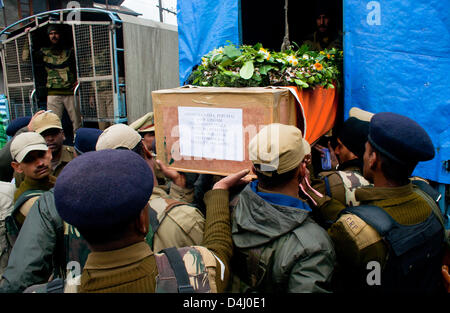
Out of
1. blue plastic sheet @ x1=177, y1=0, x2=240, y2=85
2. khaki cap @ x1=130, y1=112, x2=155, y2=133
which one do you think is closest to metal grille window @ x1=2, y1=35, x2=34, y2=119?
khaki cap @ x1=130, y1=112, x2=155, y2=133

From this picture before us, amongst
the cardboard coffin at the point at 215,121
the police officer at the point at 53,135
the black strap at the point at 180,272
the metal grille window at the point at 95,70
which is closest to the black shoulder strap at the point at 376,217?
the cardboard coffin at the point at 215,121

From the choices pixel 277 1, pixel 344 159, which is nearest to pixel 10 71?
pixel 277 1

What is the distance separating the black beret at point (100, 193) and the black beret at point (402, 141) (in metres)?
1.28

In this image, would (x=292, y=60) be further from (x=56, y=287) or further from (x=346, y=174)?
(x=56, y=287)

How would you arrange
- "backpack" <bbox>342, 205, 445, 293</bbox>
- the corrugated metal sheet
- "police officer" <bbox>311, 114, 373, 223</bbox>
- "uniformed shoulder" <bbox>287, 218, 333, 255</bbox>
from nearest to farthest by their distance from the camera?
"uniformed shoulder" <bbox>287, 218, 333, 255</bbox>
"backpack" <bbox>342, 205, 445, 293</bbox>
"police officer" <bbox>311, 114, 373, 223</bbox>
the corrugated metal sheet

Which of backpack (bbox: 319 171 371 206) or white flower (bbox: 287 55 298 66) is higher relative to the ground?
white flower (bbox: 287 55 298 66)

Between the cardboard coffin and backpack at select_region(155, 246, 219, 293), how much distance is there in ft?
2.95

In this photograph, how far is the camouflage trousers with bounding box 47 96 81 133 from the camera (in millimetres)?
6891

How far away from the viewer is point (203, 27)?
434 cm

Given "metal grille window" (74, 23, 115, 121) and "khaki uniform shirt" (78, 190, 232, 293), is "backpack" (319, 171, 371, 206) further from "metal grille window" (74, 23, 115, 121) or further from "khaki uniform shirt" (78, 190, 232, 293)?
"metal grille window" (74, 23, 115, 121)

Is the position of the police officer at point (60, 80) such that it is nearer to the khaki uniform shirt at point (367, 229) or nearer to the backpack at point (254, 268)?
the backpack at point (254, 268)

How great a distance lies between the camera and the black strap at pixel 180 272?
1.20 m

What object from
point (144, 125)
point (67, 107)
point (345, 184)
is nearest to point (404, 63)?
point (345, 184)

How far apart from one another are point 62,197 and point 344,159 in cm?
216
